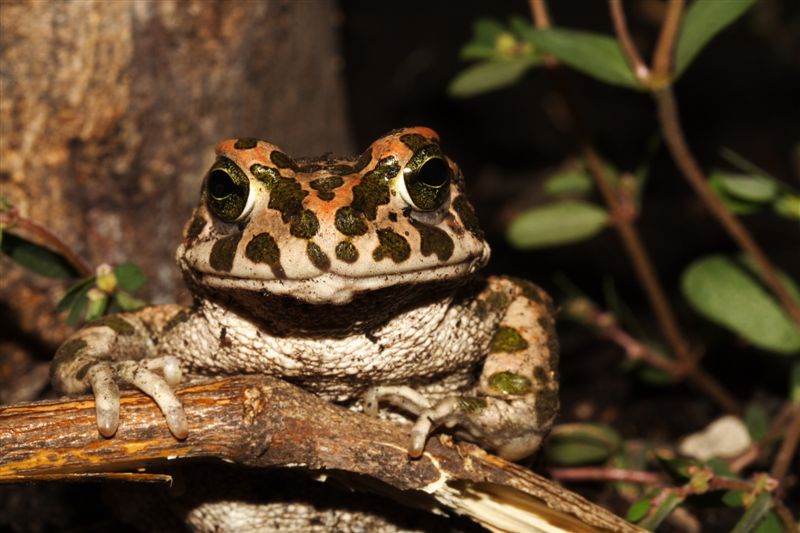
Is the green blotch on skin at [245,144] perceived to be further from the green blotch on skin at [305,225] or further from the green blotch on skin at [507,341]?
the green blotch on skin at [507,341]

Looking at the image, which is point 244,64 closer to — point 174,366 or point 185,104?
point 185,104

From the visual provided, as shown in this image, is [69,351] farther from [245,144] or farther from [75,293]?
[245,144]

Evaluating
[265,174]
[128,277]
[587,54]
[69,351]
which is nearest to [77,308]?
[128,277]

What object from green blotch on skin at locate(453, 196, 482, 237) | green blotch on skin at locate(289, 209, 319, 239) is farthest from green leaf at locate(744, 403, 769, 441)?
green blotch on skin at locate(289, 209, 319, 239)

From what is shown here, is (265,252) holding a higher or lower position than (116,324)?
higher

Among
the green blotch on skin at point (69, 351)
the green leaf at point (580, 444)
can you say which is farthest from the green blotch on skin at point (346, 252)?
the green leaf at point (580, 444)

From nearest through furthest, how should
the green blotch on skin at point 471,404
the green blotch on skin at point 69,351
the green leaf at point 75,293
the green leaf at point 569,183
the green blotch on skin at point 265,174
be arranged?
the green blotch on skin at point 265,174
the green blotch on skin at point 471,404
the green blotch on skin at point 69,351
the green leaf at point 75,293
the green leaf at point 569,183
